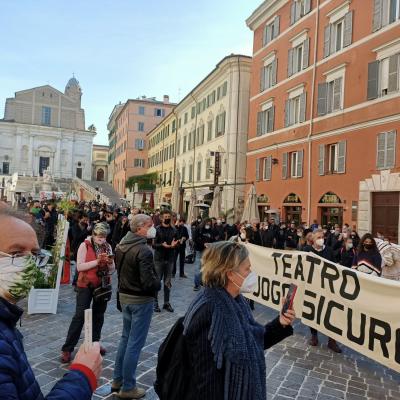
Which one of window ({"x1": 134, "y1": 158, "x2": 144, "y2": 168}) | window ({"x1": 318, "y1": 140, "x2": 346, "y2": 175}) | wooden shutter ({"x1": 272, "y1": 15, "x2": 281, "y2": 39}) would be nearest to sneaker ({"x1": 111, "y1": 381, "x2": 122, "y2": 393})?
window ({"x1": 318, "y1": 140, "x2": 346, "y2": 175})

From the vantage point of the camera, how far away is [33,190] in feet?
230

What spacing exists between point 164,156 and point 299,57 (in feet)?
115

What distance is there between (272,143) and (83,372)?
2687cm

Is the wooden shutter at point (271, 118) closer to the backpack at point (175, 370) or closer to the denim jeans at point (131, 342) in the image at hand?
the denim jeans at point (131, 342)

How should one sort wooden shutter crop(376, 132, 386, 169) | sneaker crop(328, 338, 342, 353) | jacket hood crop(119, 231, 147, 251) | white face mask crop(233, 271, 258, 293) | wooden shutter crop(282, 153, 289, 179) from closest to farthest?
white face mask crop(233, 271, 258, 293)
jacket hood crop(119, 231, 147, 251)
sneaker crop(328, 338, 342, 353)
wooden shutter crop(376, 132, 386, 169)
wooden shutter crop(282, 153, 289, 179)

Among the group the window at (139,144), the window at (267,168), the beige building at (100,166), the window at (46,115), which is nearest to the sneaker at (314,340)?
the window at (267,168)

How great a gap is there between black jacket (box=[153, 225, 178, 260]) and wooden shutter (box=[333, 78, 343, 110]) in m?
15.1

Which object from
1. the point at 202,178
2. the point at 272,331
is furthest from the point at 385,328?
the point at 202,178

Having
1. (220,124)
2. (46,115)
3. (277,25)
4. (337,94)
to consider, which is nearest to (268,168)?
(337,94)

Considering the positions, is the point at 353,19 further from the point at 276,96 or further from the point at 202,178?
the point at 202,178

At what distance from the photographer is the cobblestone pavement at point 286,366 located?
528 cm

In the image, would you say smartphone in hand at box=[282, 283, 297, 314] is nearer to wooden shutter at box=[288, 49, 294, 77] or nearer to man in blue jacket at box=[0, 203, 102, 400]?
man in blue jacket at box=[0, 203, 102, 400]

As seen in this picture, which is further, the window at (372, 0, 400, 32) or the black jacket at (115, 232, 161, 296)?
the window at (372, 0, 400, 32)

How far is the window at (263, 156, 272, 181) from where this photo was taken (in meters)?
28.0
